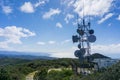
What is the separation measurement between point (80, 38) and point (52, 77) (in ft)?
43.7

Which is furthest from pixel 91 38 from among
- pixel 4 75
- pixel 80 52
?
pixel 4 75

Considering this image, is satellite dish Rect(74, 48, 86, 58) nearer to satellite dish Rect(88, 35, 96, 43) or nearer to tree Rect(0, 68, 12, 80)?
satellite dish Rect(88, 35, 96, 43)

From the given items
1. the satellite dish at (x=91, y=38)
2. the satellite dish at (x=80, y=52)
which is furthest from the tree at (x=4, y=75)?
the satellite dish at (x=91, y=38)

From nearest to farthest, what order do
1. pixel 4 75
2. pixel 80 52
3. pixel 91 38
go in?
pixel 91 38, pixel 80 52, pixel 4 75

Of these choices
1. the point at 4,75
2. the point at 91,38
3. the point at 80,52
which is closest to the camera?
the point at 91,38

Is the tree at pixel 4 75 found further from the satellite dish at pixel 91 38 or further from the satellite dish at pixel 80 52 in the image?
the satellite dish at pixel 91 38

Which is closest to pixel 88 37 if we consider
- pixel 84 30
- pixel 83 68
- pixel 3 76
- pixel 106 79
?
pixel 84 30

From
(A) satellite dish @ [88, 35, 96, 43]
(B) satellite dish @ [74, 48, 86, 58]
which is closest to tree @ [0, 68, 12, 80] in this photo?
(B) satellite dish @ [74, 48, 86, 58]

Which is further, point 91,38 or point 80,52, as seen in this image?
point 80,52

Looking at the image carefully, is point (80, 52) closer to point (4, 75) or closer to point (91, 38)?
point (91, 38)

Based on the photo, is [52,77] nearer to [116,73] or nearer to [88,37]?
[88,37]

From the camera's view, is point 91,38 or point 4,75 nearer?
point 91,38

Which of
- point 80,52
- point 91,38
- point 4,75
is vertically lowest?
point 4,75

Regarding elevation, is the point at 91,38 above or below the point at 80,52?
above
